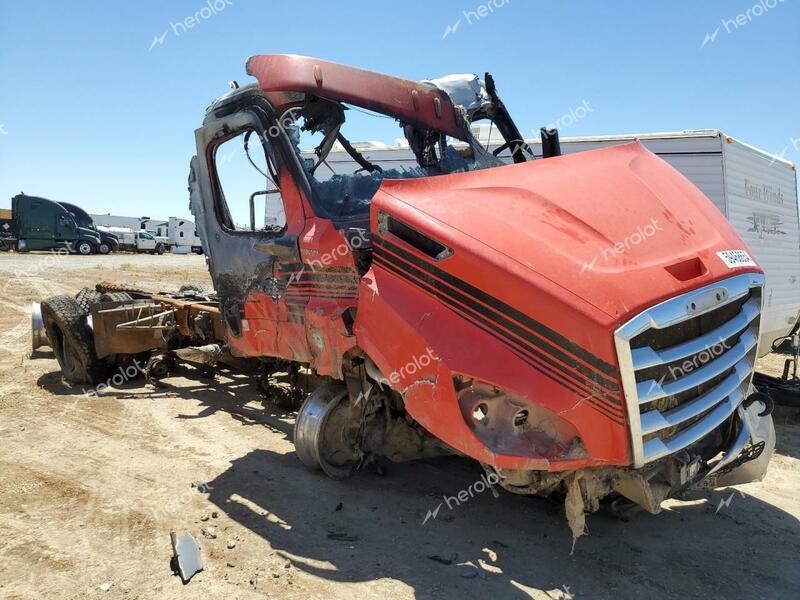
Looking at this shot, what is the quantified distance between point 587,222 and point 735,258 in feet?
2.73

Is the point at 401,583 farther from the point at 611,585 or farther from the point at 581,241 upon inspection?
the point at 581,241

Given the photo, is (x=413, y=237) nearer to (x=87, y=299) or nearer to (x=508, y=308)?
(x=508, y=308)

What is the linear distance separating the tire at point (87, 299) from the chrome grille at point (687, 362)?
6.34m

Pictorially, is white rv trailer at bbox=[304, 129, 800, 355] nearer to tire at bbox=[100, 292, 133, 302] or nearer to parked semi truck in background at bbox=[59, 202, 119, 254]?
tire at bbox=[100, 292, 133, 302]

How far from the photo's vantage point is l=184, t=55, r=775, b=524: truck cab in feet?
8.36

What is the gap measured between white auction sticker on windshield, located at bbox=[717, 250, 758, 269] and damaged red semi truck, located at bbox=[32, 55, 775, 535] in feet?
0.05

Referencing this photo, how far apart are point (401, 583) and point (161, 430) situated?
3254 millimetres

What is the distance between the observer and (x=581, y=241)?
2.78 m

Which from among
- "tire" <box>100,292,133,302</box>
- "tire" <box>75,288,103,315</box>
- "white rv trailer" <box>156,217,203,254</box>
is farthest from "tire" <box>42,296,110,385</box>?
"white rv trailer" <box>156,217,203,254</box>

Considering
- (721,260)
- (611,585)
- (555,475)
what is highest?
(721,260)

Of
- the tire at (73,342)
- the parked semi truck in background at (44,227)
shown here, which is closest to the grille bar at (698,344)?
the tire at (73,342)

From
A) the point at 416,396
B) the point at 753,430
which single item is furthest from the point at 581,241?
the point at 753,430

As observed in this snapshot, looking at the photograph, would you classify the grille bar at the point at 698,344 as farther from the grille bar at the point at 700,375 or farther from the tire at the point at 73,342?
the tire at the point at 73,342

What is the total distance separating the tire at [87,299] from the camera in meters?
7.23
